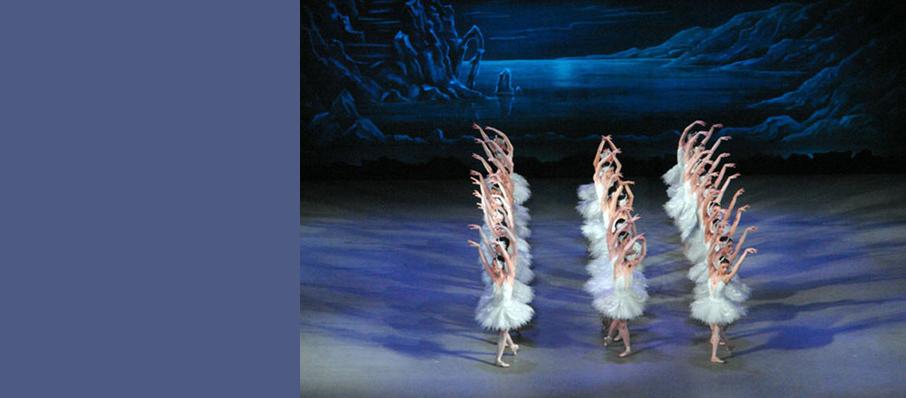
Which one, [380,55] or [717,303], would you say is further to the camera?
[380,55]

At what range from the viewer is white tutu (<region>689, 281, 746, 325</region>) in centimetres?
765

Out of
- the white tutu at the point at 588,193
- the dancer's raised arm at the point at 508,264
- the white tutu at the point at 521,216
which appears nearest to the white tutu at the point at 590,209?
the white tutu at the point at 588,193

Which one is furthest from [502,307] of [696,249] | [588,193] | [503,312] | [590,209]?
[588,193]

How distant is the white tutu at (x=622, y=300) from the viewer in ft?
25.2

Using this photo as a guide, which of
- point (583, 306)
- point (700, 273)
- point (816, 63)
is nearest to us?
point (700, 273)

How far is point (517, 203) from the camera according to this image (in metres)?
10.6

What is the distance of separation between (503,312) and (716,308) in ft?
3.99

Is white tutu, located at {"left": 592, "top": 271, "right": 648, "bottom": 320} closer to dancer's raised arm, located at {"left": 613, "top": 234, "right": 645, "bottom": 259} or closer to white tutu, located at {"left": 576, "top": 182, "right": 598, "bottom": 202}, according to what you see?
dancer's raised arm, located at {"left": 613, "top": 234, "right": 645, "bottom": 259}

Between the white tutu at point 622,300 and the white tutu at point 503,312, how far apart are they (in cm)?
46

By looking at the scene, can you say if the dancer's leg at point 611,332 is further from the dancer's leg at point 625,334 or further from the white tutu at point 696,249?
the white tutu at point 696,249

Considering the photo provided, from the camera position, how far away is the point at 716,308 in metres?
7.67

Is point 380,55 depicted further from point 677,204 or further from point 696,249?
point 696,249

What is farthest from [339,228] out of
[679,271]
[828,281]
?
[828,281]

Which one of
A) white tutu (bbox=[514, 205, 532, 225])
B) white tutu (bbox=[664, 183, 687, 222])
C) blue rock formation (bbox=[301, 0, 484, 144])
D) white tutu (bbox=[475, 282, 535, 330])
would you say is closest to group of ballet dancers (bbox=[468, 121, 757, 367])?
white tutu (bbox=[475, 282, 535, 330])
